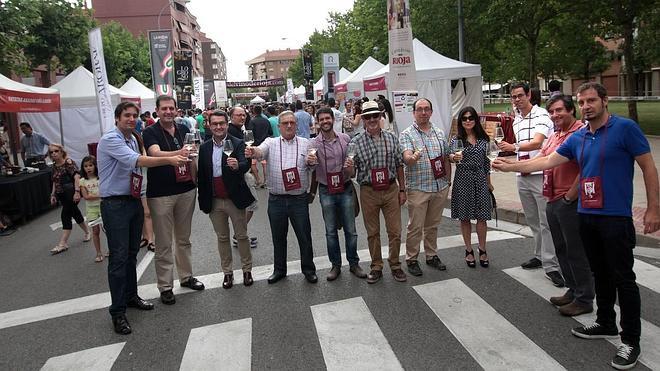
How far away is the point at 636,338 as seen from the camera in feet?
10.9

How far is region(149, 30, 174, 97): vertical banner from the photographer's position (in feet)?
55.3

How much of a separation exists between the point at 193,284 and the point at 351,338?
216 centimetres

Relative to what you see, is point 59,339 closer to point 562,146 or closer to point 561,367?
point 561,367

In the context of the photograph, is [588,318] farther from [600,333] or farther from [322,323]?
[322,323]

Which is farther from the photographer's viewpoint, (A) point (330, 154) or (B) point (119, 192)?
(A) point (330, 154)

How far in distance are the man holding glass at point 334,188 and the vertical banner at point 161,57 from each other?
43.6 ft

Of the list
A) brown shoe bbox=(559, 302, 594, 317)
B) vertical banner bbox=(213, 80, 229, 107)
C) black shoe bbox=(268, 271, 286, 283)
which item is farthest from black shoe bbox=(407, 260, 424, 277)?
vertical banner bbox=(213, 80, 229, 107)

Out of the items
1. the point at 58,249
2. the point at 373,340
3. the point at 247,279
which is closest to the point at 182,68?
the point at 58,249

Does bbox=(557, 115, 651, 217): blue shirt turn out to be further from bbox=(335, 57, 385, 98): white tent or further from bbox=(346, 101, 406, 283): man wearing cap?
bbox=(335, 57, 385, 98): white tent

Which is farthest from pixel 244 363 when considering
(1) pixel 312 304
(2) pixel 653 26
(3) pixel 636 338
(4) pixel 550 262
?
(2) pixel 653 26

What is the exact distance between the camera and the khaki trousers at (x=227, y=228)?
5176 mm

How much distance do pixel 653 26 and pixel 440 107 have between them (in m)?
9.28

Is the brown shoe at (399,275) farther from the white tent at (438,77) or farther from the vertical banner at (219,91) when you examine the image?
the vertical banner at (219,91)

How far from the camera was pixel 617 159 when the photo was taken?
331cm
